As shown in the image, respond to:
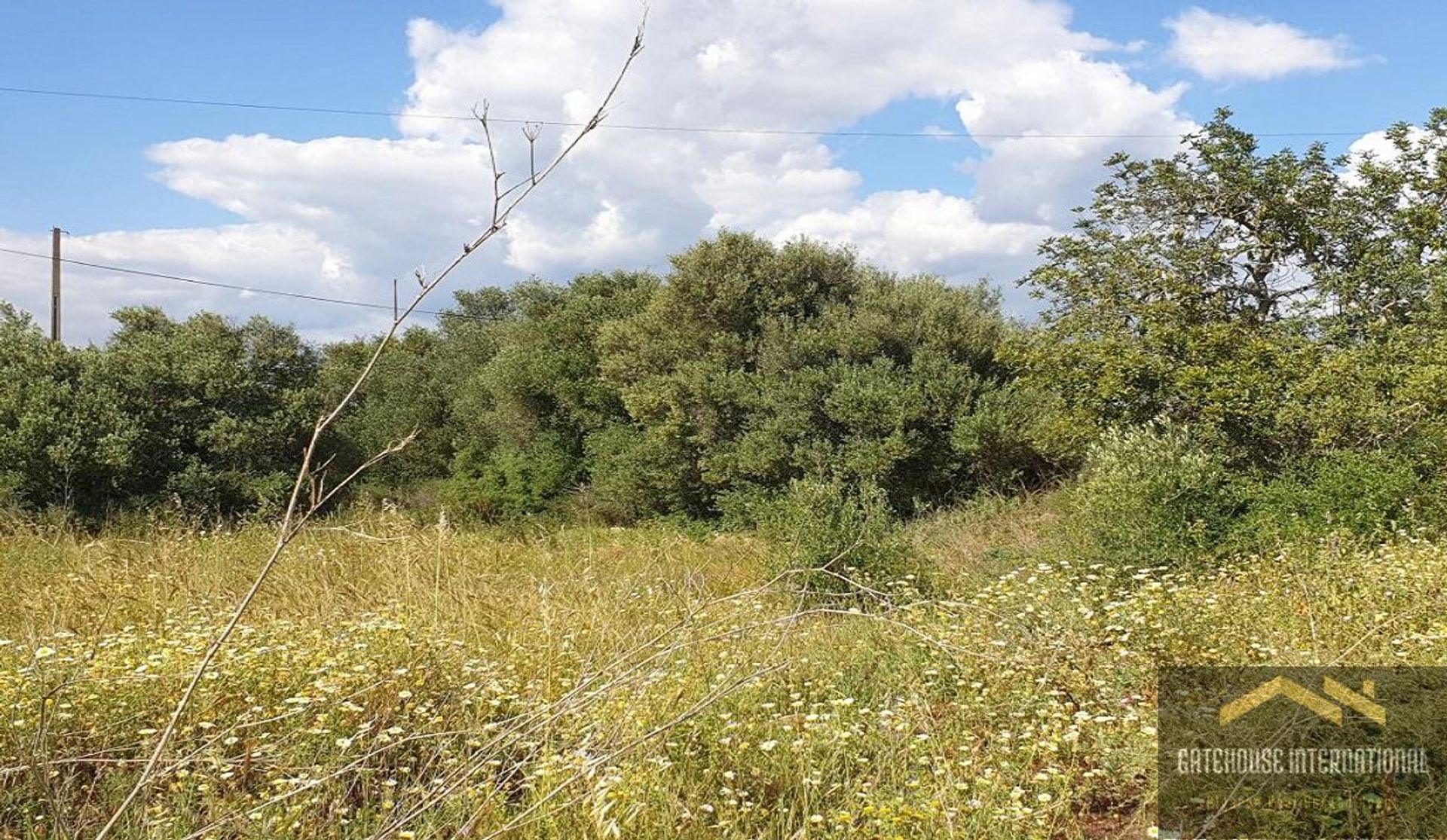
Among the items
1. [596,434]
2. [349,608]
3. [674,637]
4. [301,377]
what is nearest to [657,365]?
[596,434]

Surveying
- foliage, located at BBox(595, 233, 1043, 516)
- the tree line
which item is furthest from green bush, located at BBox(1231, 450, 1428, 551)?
foliage, located at BBox(595, 233, 1043, 516)

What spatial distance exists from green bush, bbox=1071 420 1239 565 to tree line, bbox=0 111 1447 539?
5cm

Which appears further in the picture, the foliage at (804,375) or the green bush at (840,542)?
the foliage at (804,375)

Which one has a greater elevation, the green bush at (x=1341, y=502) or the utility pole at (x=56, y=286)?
the utility pole at (x=56, y=286)

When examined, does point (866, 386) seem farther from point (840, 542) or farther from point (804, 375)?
point (840, 542)

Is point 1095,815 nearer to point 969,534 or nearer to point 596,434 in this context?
point 969,534

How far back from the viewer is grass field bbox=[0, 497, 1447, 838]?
282cm

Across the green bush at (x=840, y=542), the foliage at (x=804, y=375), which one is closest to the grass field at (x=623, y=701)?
the green bush at (x=840, y=542)

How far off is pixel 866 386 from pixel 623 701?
428 inches

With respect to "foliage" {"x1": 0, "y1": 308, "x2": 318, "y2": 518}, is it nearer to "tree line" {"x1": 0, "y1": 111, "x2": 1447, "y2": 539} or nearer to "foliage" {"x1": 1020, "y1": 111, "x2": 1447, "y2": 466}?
"tree line" {"x1": 0, "y1": 111, "x2": 1447, "y2": 539}

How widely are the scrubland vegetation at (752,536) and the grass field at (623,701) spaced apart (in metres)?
0.03

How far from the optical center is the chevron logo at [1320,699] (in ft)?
11.0

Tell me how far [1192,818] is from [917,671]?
1680 millimetres
